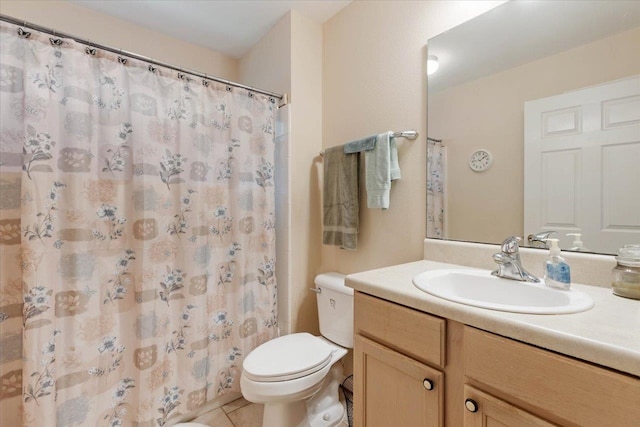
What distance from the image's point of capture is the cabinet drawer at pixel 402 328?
74 centimetres

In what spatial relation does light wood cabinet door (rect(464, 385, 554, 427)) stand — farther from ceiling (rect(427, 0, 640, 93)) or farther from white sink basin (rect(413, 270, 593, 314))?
ceiling (rect(427, 0, 640, 93))

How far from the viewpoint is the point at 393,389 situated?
86 centimetres

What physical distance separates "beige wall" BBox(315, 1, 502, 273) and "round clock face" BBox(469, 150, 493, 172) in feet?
0.69

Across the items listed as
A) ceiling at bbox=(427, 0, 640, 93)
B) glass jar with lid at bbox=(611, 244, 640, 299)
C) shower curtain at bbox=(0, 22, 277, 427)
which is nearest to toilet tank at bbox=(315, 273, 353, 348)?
shower curtain at bbox=(0, 22, 277, 427)

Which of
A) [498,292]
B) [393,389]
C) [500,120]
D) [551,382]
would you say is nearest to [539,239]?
[498,292]

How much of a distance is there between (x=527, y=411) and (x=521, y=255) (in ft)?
1.95

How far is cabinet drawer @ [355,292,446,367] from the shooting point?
743 millimetres

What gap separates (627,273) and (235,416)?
179 cm

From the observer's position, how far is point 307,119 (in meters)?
Answer: 1.83

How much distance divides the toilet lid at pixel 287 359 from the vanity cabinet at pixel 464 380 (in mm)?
324

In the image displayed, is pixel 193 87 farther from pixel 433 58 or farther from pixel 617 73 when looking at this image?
pixel 617 73

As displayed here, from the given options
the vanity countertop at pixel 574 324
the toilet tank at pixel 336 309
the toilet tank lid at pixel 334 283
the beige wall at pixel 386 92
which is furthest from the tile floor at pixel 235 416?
the vanity countertop at pixel 574 324

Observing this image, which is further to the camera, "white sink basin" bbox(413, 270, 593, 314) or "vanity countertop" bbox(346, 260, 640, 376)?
"white sink basin" bbox(413, 270, 593, 314)

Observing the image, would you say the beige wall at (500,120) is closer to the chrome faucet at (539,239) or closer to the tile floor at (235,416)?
the chrome faucet at (539,239)
